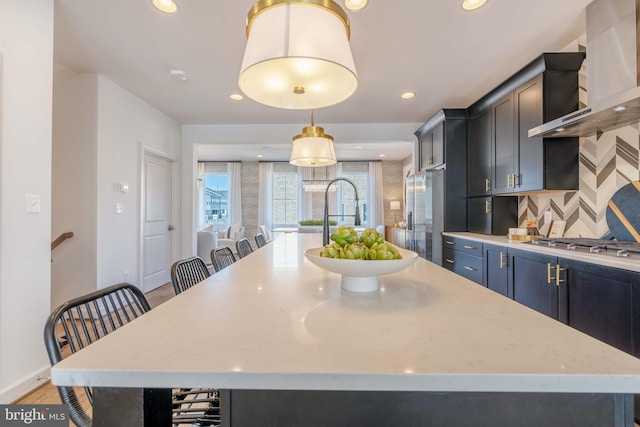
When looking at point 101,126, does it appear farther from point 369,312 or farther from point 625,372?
point 625,372

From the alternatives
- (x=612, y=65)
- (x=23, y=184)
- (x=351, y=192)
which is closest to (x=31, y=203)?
(x=23, y=184)

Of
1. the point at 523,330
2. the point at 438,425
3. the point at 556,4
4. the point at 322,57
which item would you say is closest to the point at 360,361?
the point at 438,425

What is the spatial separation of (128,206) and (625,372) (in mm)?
4330

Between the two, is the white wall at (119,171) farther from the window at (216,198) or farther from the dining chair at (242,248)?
the window at (216,198)

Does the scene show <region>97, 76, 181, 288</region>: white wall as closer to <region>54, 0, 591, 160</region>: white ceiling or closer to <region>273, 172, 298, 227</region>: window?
<region>54, 0, 591, 160</region>: white ceiling

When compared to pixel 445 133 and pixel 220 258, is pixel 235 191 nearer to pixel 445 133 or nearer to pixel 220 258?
pixel 445 133

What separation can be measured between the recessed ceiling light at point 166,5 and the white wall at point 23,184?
2.21 ft

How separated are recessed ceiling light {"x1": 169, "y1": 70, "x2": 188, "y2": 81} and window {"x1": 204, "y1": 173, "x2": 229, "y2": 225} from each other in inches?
234

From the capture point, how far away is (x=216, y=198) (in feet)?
30.1

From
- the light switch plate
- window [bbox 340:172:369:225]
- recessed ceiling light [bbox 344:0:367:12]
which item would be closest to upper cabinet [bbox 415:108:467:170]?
recessed ceiling light [bbox 344:0:367:12]

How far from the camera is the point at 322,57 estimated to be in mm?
836

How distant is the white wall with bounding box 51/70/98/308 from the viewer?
10.6 feet

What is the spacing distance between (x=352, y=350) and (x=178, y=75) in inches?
137

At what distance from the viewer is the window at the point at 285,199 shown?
9188mm
